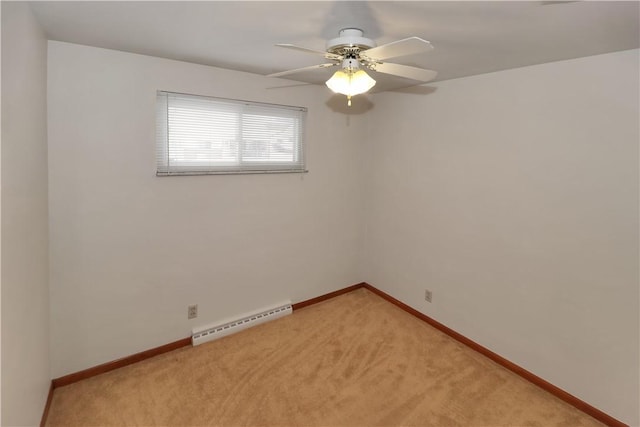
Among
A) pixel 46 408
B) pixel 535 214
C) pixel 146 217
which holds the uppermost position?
pixel 535 214

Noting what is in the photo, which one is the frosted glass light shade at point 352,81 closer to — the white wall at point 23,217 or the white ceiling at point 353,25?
the white ceiling at point 353,25

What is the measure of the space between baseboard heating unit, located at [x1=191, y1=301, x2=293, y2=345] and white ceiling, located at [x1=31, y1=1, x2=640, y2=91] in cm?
225

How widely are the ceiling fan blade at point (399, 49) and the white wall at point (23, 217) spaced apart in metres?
1.51

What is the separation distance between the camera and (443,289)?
3.14m

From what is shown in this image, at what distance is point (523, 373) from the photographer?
99.8 inches

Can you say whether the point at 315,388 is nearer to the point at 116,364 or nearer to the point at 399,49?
the point at 116,364

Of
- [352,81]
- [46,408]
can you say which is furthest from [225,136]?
[46,408]

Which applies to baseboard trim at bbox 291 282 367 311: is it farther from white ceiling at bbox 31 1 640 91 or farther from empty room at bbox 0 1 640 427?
white ceiling at bbox 31 1 640 91

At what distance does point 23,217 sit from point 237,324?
6.27 feet

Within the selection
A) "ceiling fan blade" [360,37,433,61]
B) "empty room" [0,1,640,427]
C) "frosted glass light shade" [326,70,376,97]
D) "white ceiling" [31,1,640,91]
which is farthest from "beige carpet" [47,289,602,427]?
"white ceiling" [31,1,640,91]

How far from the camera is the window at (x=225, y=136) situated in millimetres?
2537

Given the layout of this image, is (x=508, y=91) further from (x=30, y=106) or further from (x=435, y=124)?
(x=30, y=106)

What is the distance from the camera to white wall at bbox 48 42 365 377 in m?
2.22

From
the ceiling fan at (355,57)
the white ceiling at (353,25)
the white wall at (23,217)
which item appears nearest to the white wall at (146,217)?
the white wall at (23,217)
